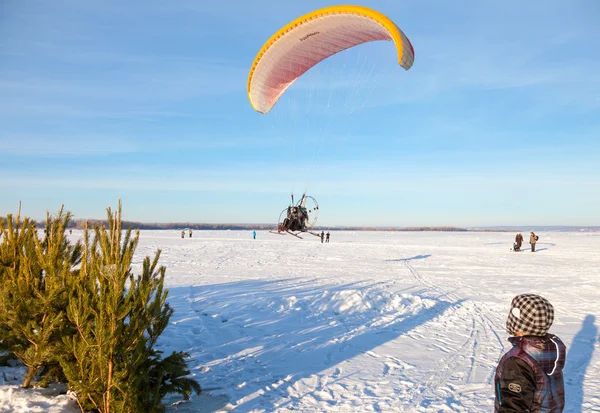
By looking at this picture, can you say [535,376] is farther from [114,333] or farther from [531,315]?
[114,333]

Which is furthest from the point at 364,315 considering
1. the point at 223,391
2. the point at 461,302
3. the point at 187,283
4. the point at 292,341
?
the point at 187,283

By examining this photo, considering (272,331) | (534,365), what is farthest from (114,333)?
(272,331)

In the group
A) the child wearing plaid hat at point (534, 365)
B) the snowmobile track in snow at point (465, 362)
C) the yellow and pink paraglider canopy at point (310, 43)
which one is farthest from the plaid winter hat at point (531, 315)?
the yellow and pink paraglider canopy at point (310, 43)

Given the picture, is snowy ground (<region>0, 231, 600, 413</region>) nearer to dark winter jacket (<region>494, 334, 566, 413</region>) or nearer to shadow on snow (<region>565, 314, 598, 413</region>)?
shadow on snow (<region>565, 314, 598, 413</region>)

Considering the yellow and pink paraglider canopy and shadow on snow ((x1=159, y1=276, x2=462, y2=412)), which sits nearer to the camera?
shadow on snow ((x1=159, y1=276, x2=462, y2=412))

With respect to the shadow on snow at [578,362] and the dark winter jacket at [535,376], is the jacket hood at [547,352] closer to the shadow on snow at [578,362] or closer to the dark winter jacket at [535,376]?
the dark winter jacket at [535,376]


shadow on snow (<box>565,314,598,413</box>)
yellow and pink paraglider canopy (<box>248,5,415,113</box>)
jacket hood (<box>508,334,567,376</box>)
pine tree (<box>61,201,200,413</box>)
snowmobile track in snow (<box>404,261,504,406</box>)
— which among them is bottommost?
snowmobile track in snow (<box>404,261,504,406</box>)

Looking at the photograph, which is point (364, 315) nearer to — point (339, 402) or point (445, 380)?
point (445, 380)

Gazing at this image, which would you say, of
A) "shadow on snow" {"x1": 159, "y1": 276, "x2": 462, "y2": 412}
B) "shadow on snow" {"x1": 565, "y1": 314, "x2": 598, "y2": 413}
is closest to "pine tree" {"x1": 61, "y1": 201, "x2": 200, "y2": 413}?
"shadow on snow" {"x1": 159, "y1": 276, "x2": 462, "y2": 412}
